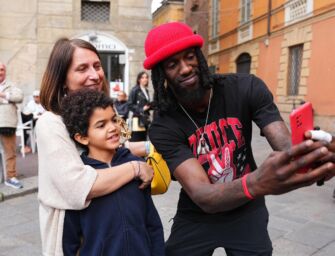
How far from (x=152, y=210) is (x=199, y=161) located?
32cm

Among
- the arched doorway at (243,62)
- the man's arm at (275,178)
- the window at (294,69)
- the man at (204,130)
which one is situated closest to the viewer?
the man's arm at (275,178)

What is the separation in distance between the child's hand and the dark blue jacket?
0.13ft

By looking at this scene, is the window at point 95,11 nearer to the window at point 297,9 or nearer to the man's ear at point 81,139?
the window at point 297,9

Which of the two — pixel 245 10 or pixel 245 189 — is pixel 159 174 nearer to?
pixel 245 189

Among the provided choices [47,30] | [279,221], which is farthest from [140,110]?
[47,30]

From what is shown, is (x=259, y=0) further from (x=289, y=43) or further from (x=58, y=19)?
(x=58, y=19)

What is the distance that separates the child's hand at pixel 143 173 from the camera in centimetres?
180

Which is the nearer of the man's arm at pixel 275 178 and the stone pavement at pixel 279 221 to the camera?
the man's arm at pixel 275 178

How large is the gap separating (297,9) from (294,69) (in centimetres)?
205

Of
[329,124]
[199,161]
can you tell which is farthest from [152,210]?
[329,124]

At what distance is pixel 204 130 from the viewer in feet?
6.48

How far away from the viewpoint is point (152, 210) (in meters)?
1.90

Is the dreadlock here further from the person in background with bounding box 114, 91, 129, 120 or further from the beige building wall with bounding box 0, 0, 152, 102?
the beige building wall with bounding box 0, 0, 152, 102

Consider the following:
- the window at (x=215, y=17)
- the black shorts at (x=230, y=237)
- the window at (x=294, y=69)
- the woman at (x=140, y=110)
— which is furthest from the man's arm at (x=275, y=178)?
the window at (x=215, y=17)
